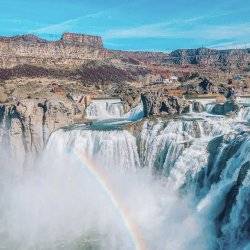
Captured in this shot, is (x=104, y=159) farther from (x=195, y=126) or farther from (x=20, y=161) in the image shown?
(x=20, y=161)

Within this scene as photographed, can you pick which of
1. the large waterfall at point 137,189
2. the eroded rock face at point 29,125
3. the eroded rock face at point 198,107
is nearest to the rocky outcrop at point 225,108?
the large waterfall at point 137,189

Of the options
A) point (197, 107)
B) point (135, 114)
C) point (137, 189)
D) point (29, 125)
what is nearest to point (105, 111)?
point (135, 114)

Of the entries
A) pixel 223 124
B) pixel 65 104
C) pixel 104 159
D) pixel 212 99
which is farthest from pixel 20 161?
pixel 212 99

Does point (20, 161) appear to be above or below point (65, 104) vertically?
below

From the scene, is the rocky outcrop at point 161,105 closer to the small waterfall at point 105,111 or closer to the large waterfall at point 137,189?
the large waterfall at point 137,189

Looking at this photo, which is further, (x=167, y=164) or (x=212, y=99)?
(x=212, y=99)

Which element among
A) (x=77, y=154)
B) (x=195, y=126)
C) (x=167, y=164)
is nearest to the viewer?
(x=167, y=164)

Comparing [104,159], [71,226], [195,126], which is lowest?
[71,226]

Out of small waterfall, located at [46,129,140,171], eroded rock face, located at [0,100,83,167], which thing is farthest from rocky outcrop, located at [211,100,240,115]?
eroded rock face, located at [0,100,83,167]

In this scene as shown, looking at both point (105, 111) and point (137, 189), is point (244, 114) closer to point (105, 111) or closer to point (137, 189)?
point (137, 189)
